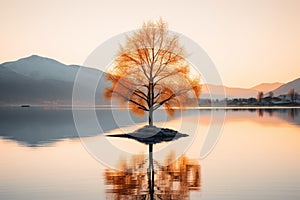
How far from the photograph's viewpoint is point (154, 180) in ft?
65.3

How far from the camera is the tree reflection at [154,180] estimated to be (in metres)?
16.9

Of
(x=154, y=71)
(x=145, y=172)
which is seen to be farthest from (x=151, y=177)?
(x=154, y=71)

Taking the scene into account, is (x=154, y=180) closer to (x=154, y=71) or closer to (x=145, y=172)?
(x=145, y=172)

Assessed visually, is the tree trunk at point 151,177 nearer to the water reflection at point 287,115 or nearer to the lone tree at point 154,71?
the lone tree at point 154,71

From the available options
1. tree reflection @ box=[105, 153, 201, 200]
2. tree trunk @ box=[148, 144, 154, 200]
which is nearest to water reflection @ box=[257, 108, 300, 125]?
tree trunk @ box=[148, 144, 154, 200]

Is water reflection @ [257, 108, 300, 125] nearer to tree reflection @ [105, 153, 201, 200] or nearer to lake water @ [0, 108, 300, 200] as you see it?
lake water @ [0, 108, 300, 200]

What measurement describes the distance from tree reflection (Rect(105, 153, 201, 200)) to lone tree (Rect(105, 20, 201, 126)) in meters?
19.1

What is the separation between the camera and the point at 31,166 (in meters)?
24.8

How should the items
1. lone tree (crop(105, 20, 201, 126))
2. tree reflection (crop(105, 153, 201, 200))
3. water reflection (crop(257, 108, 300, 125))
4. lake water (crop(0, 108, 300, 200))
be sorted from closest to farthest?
tree reflection (crop(105, 153, 201, 200)) < lake water (crop(0, 108, 300, 200)) < lone tree (crop(105, 20, 201, 126)) < water reflection (crop(257, 108, 300, 125))

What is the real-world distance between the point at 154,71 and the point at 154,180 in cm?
2662

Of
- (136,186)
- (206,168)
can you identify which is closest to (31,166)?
(136,186)

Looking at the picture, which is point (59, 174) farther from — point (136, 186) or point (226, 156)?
point (226, 156)

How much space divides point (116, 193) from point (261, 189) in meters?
6.79

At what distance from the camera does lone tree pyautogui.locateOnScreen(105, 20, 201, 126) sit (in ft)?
148
